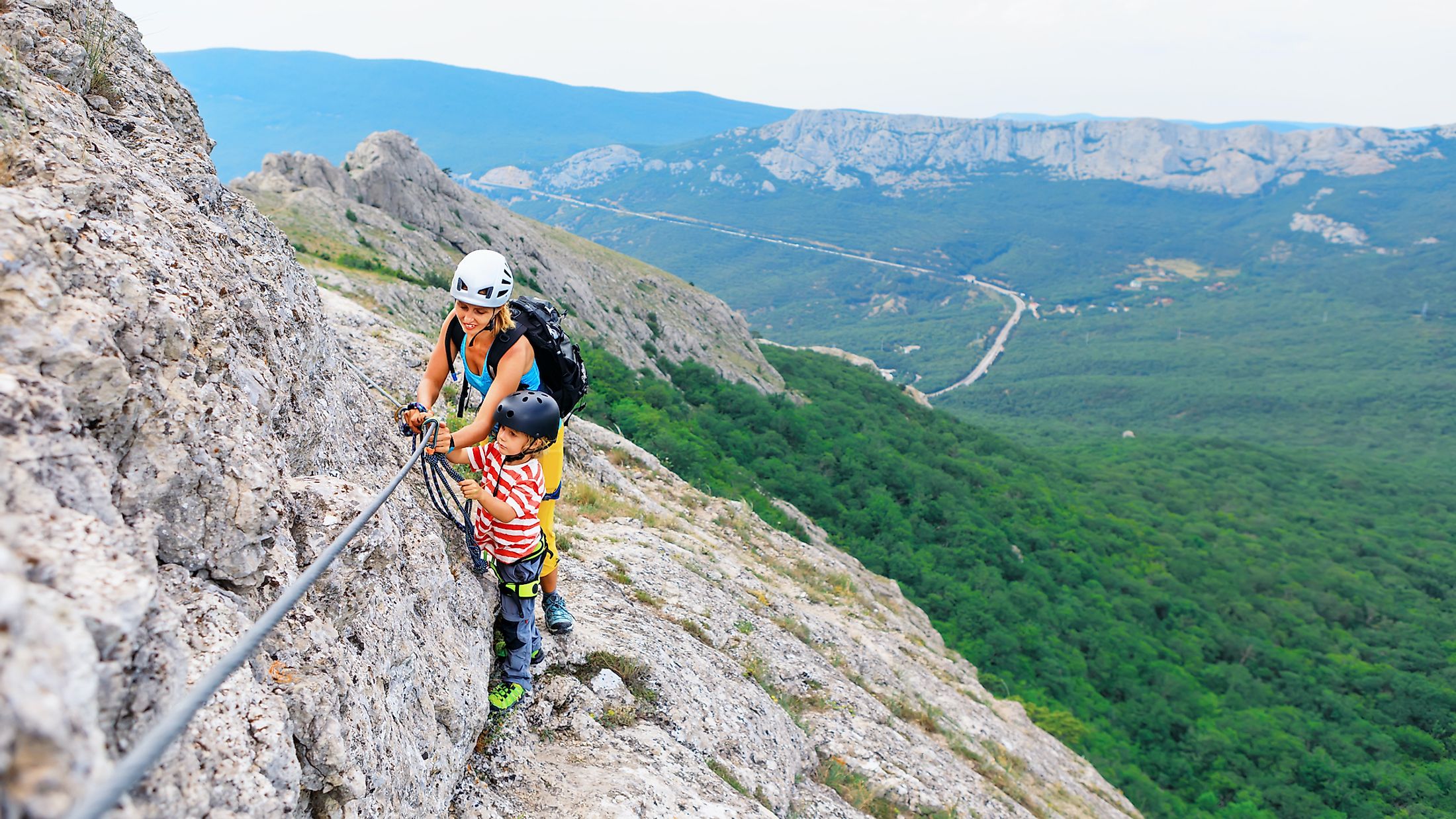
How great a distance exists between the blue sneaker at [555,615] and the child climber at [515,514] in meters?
0.32

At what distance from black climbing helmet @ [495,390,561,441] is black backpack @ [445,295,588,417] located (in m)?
0.25

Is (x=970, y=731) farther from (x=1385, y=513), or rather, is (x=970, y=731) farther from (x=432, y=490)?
(x=1385, y=513)

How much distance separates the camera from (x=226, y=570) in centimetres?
331

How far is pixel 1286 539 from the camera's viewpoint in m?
73.3

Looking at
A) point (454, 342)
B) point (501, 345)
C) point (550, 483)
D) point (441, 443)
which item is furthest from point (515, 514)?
point (454, 342)

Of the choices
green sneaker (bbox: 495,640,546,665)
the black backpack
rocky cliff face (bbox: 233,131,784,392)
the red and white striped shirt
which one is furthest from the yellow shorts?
rocky cliff face (bbox: 233,131,784,392)

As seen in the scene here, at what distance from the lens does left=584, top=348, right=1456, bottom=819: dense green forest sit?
34656mm

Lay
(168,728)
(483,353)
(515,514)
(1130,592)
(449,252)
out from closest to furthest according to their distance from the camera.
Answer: (168,728)
(483,353)
(515,514)
(449,252)
(1130,592)

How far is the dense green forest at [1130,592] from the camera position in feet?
114

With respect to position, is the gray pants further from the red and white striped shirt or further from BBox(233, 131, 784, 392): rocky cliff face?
BBox(233, 131, 784, 392): rocky cliff face

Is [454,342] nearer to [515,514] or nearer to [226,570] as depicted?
[515,514]

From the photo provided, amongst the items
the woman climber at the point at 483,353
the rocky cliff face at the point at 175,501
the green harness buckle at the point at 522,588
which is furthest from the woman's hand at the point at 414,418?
the green harness buckle at the point at 522,588

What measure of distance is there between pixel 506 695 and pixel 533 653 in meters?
0.48

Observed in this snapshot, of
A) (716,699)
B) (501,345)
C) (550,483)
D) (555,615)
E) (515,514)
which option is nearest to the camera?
(501,345)
